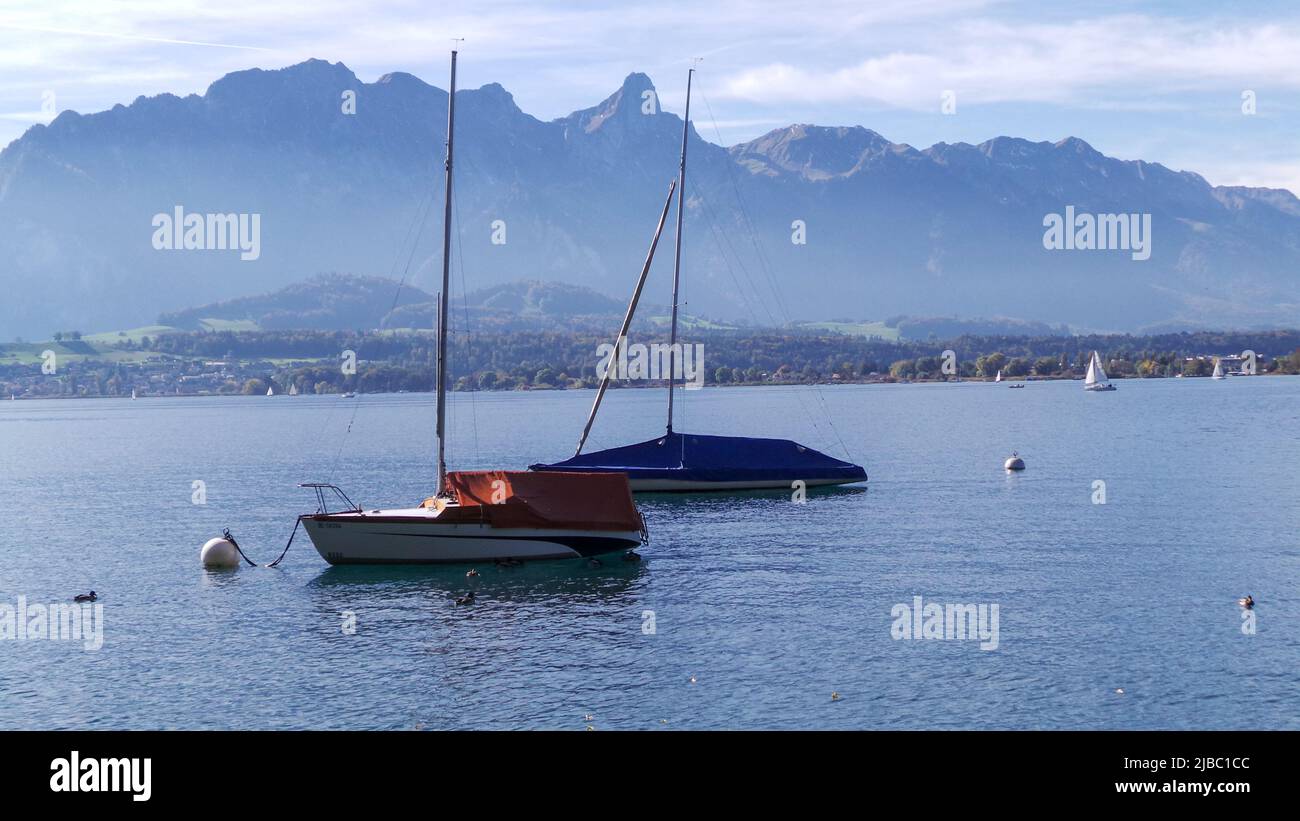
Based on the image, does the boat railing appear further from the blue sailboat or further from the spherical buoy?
the blue sailboat

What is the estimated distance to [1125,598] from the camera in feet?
160

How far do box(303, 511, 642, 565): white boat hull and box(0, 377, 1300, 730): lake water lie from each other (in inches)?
43.7

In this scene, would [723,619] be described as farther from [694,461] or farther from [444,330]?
[694,461]

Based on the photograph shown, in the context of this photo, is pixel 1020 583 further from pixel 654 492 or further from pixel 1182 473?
pixel 1182 473

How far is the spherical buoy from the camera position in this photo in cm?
5925

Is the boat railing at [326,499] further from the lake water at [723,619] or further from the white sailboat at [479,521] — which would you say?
the lake water at [723,619]

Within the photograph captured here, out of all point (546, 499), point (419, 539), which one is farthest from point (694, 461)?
point (419, 539)

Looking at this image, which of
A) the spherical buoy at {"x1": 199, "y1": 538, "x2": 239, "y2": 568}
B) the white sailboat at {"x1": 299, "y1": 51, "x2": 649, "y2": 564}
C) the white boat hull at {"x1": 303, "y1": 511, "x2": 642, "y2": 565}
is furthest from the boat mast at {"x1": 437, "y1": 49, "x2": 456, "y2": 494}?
the spherical buoy at {"x1": 199, "y1": 538, "x2": 239, "y2": 568}

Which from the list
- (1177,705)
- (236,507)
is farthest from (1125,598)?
(236,507)

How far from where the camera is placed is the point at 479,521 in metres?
54.7

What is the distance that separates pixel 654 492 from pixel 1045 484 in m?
33.2

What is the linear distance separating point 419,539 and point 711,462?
3299 cm

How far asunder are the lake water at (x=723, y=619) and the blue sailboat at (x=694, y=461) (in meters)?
1.74
